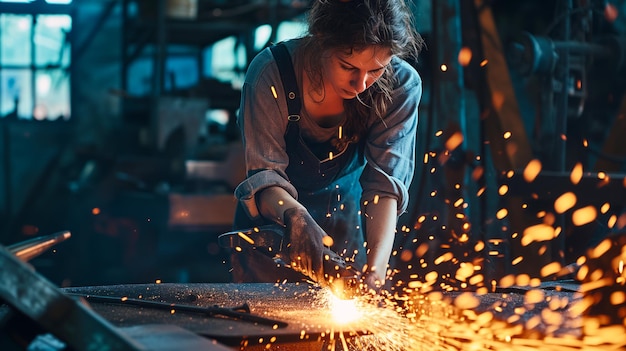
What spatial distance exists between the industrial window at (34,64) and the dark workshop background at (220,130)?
14 mm

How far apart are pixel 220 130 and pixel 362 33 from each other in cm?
526

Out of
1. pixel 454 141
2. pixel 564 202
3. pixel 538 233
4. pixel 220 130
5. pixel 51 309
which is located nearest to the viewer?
pixel 51 309

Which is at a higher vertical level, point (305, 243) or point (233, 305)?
point (305, 243)

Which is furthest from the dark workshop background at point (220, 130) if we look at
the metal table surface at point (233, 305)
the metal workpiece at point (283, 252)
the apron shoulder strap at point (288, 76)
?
the apron shoulder strap at point (288, 76)

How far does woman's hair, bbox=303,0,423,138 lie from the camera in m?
2.22

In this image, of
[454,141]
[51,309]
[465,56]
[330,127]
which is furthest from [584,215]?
[51,309]

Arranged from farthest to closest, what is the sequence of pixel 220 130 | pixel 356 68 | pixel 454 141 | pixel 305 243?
1. pixel 220 130
2. pixel 454 141
3. pixel 356 68
4. pixel 305 243

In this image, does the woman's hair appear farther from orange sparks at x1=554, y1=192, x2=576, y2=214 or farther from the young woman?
orange sparks at x1=554, y1=192, x2=576, y2=214

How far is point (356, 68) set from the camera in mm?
2262

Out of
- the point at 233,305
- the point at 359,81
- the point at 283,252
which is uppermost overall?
the point at 359,81

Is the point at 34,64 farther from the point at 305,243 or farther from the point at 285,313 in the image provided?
the point at 285,313

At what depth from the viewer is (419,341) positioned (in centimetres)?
197

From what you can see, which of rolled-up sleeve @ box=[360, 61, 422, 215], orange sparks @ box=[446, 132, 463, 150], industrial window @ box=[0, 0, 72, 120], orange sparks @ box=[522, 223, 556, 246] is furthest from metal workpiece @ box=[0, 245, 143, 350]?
industrial window @ box=[0, 0, 72, 120]

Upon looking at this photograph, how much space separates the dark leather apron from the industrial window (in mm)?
5725
